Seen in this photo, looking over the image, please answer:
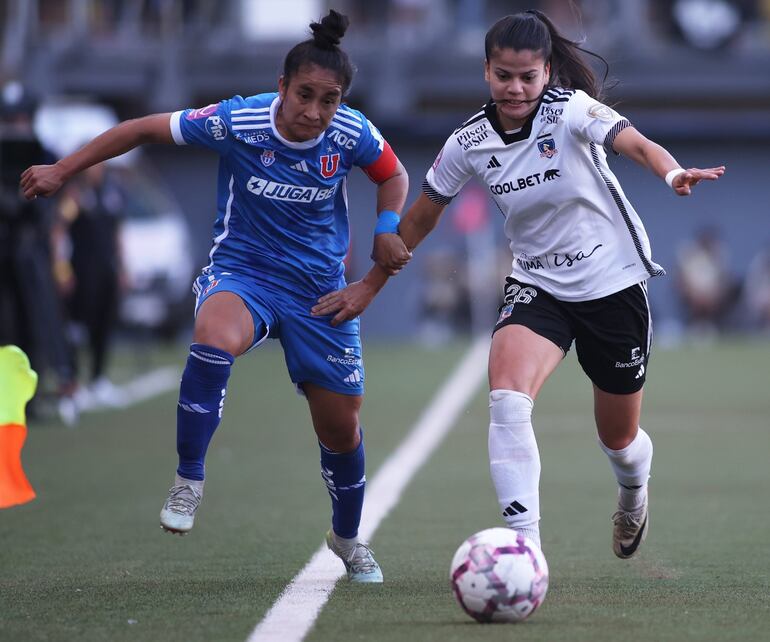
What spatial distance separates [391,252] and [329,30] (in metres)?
0.92

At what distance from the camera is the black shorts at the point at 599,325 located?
21.0 feet

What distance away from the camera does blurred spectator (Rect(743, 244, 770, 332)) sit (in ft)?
102

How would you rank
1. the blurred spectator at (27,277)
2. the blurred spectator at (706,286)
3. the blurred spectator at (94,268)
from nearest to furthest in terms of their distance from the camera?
the blurred spectator at (27,277)
the blurred spectator at (94,268)
the blurred spectator at (706,286)

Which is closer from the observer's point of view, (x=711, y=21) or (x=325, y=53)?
(x=325, y=53)

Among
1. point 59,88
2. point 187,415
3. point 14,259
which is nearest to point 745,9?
point 59,88

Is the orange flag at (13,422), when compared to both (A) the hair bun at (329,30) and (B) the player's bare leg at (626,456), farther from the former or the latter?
(B) the player's bare leg at (626,456)

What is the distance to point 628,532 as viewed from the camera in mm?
7023

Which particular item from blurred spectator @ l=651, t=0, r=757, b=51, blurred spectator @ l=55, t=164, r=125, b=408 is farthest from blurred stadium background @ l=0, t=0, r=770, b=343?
blurred spectator @ l=55, t=164, r=125, b=408

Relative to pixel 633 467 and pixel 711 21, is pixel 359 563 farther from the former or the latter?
pixel 711 21

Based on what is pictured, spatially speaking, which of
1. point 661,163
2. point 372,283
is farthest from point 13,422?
point 661,163

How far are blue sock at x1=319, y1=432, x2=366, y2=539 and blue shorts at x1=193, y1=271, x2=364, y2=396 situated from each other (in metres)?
0.31

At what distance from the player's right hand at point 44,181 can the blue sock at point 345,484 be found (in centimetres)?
151

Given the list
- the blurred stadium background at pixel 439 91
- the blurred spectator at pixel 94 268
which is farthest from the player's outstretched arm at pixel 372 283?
the blurred stadium background at pixel 439 91

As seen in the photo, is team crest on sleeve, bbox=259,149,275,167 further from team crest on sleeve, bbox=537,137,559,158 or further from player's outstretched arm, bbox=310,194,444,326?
team crest on sleeve, bbox=537,137,559,158
